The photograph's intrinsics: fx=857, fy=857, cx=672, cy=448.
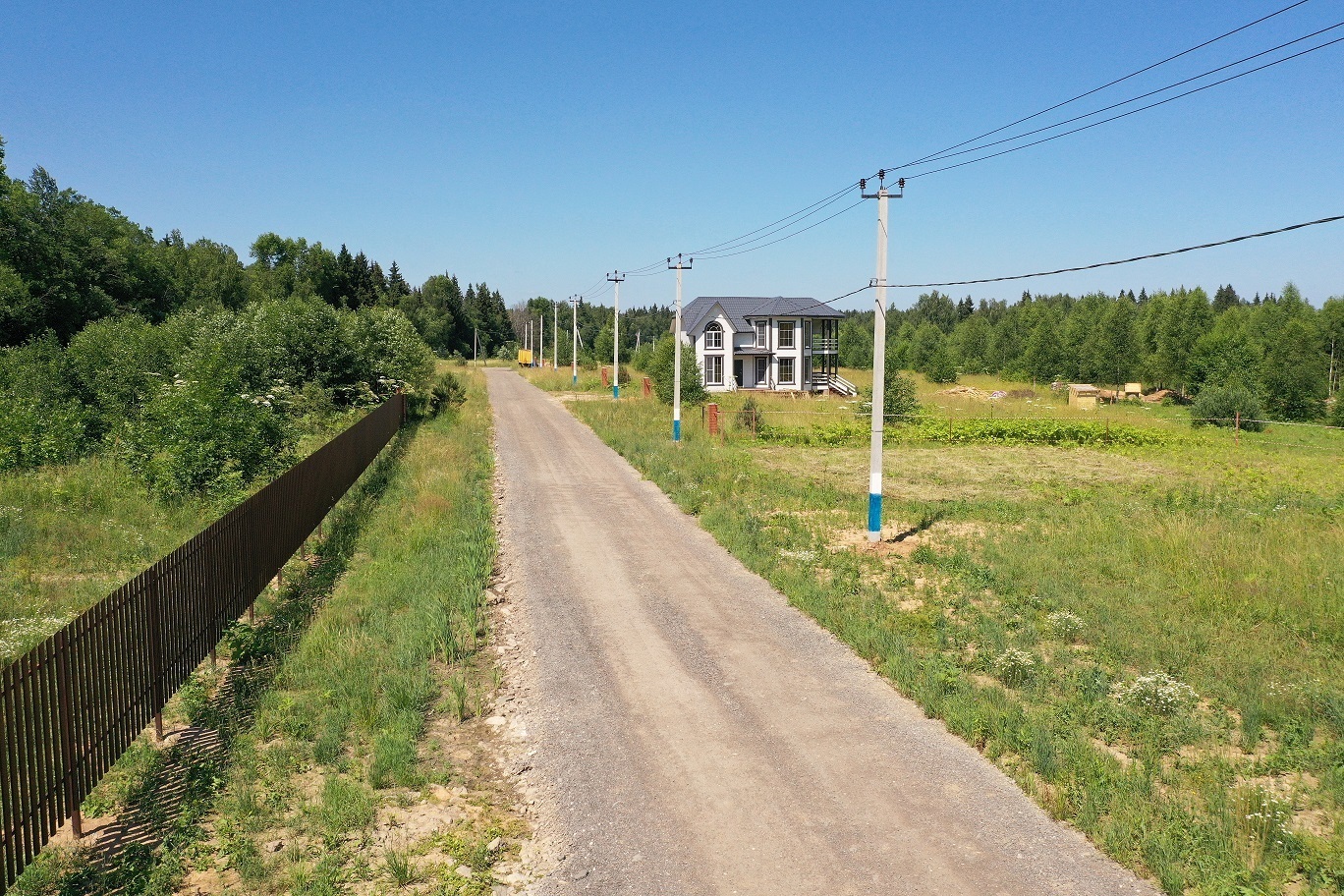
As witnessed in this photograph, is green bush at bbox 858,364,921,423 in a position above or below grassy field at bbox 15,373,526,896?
above

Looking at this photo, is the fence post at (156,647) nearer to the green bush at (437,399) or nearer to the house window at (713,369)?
the green bush at (437,399)

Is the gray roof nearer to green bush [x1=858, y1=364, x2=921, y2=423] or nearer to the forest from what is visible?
green bush [x1=858, y1=364, x2=921, y2=423]

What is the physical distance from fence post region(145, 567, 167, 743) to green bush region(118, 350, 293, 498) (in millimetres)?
9744

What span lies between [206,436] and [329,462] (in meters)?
2.95

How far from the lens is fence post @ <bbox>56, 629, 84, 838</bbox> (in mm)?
6465

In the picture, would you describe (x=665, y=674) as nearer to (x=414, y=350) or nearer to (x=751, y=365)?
(x=414, y=350)

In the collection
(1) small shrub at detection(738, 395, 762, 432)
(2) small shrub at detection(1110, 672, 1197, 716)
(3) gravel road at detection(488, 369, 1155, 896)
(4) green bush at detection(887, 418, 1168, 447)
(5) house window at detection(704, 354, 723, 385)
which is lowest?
(3) gravel road at detection(488, 369, 1155, 896)

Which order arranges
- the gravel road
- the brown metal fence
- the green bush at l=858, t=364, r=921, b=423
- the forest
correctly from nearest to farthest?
1. the brown metal fence
2. the gravel road
3. the forest
4. the green bush at l=858, t=364, r=921, b=423

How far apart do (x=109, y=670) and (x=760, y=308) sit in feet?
194

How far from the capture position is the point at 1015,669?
9797 mm

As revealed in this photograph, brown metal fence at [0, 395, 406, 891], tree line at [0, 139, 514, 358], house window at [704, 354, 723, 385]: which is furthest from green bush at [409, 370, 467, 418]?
brown metal fence at [0, 395, 406, 891]

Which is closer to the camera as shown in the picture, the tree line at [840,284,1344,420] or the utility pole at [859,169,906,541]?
the utility pole at [859,169,906,541]

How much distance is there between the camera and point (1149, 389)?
70688 millimetres

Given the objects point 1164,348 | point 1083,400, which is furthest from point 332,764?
point 1164,348
